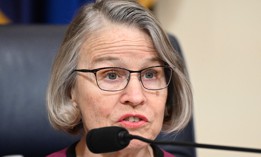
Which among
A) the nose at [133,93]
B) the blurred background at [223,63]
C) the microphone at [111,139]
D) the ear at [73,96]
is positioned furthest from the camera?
the blurred background at [223,63]

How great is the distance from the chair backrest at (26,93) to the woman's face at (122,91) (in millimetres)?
370

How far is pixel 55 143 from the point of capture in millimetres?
1441

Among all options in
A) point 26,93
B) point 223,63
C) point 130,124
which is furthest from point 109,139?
point 223,63

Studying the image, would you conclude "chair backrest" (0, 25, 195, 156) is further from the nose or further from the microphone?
the microphone

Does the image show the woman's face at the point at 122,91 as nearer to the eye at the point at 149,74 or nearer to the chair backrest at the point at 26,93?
the eye at the point at 149,74

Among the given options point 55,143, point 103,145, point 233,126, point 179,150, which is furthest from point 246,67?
point 103,145

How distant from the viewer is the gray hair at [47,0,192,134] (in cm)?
110

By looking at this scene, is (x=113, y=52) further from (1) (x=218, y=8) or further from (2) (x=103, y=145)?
(1) (x=218, y=8)

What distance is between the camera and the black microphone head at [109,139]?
81cm

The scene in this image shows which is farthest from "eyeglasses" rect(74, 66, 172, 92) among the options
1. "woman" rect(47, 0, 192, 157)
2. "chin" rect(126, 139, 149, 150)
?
"chin" rect(126, 139, 149, 150)

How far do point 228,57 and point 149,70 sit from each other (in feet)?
3.36

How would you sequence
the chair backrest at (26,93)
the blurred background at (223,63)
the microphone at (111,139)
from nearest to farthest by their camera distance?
the microphone at (111,139)
the chair backrest at (26,93)
the blurred background at (223,63)

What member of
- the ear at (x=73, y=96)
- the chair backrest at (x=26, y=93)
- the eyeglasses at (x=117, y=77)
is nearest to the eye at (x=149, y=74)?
the eyeglasses at (x=117, y=77)

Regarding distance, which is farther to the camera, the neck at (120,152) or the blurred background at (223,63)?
the blurred background at (223,63)
